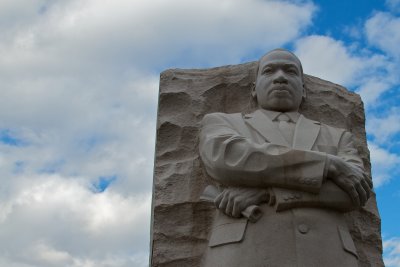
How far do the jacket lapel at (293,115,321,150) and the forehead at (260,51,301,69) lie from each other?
0.61 meters

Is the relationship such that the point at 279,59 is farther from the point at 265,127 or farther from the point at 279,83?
the point at 265,127

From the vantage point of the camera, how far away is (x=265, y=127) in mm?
6102

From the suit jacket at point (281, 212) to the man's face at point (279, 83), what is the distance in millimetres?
790

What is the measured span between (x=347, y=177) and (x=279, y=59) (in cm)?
167

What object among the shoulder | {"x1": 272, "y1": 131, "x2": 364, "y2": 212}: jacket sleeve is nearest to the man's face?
the shoulder

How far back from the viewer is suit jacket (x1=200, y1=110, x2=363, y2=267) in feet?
17.1

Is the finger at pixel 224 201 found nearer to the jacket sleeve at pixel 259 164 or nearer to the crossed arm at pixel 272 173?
the crossed arm at pixel 272 173

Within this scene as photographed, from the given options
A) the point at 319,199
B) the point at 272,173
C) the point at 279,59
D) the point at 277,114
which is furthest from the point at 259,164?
the point at 279,59

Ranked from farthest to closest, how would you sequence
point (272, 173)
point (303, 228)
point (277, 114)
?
point (277, 114)
point (272, 173)
point (303, 228)

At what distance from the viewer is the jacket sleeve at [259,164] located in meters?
5.36

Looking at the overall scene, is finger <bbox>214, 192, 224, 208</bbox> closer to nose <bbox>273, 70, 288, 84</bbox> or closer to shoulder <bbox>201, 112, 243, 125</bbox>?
shoulder <bbox>201, 112, 243, 125</bbox>

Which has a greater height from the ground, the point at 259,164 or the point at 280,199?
the point at 259,164

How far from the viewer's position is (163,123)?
6766 mm

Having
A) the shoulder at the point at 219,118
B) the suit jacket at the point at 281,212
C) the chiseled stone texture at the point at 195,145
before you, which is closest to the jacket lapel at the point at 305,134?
the suit jacket at the point at 281,212
